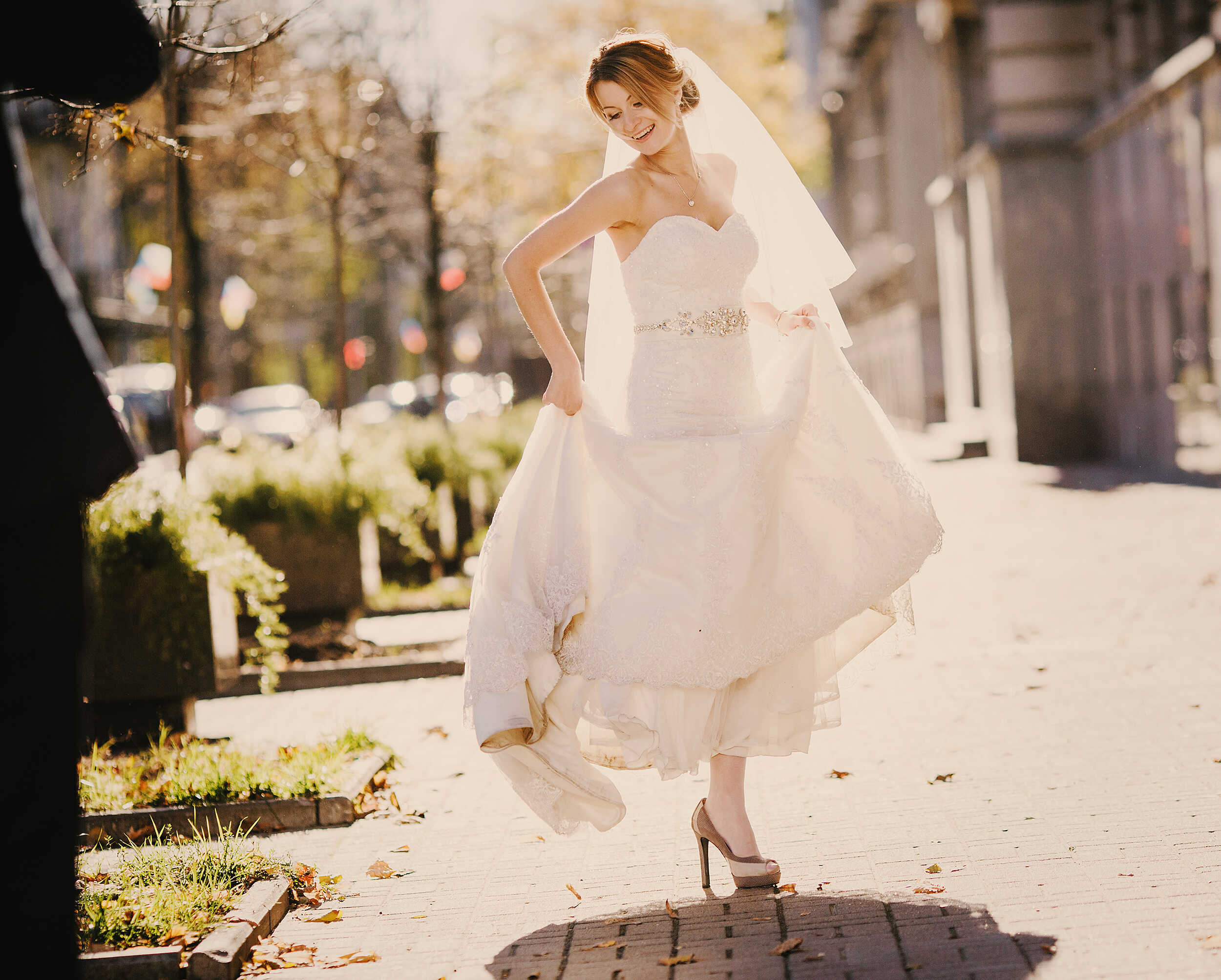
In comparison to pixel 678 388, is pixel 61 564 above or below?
below

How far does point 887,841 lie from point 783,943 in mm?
1068

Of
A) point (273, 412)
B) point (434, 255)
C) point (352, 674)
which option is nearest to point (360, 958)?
point (352, 674)

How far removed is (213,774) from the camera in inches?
226

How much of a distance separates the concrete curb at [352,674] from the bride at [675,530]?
4269mm

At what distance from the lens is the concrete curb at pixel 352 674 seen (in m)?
8.70

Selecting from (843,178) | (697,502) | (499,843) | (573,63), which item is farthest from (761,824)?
(843,178)

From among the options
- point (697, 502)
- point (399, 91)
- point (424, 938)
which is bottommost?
point (424, 938)

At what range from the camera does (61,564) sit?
2.63 meters

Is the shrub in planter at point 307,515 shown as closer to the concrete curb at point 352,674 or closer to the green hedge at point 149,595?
the concrete curb at point 352,674

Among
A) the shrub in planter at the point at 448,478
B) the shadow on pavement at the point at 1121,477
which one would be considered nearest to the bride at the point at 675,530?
the shrub in planter at the point at 448,478

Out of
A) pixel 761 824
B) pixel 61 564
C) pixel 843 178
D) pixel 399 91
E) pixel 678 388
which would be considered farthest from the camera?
pixel 843 178

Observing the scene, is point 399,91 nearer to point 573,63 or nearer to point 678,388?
point 573,63

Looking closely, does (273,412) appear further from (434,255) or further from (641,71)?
(641,71)

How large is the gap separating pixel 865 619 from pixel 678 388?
3.16 ft
